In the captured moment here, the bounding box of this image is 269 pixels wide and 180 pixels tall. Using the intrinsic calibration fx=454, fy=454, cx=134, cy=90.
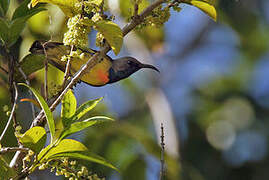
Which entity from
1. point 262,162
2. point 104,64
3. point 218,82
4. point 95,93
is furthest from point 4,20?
point 218,82

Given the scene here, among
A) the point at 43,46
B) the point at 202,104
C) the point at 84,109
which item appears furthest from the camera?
the point at 202,104

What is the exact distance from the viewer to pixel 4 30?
1.16 metres

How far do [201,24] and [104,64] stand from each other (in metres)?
4.65

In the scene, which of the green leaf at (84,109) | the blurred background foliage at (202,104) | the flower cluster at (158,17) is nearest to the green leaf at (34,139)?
the green leaf at (84,109)

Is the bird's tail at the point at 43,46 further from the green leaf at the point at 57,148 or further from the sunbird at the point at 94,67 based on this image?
the green leaf at the point at 57,148

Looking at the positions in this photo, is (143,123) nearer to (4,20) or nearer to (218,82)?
(218,82)

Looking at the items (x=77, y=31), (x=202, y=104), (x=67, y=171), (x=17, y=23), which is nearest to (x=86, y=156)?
(x=67, y=171)

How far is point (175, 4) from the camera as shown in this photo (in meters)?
1.02

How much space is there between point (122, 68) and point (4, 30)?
0.32 m

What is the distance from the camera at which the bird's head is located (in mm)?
1172

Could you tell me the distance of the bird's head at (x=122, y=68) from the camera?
1.17 meters

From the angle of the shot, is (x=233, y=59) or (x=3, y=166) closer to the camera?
(x=3, y=166)

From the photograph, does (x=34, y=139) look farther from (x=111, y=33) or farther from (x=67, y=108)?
(x=111, y=33)

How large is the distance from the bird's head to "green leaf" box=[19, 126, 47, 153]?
30 cm
